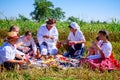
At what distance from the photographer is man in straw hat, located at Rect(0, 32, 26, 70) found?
8720 mm

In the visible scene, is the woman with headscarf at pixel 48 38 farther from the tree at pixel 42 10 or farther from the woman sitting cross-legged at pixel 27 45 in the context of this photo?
the tree at pixel 42 10

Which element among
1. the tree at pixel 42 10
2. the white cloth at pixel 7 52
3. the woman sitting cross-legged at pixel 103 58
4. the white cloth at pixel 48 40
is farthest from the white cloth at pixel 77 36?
the tree at pixel 42 10

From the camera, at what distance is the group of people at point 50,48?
348 inches

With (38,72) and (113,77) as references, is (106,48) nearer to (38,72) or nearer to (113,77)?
(113,77)

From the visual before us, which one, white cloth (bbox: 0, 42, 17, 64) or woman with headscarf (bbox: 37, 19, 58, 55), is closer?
white cloth (bbox: 0, 42, 17, 64)

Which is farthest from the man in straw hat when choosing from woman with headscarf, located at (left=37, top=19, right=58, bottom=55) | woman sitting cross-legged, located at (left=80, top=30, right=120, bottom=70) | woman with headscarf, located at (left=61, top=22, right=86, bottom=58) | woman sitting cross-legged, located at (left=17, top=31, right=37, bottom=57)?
woman with headscarf, located at (left=61, top=22, right=86, bottom=58)

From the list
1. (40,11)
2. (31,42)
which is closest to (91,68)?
(31,42)

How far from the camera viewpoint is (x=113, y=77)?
834cm

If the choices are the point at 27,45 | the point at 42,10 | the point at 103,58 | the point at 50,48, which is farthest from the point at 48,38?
the point at 42,10

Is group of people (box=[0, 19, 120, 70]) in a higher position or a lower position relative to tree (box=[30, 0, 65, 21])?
lower

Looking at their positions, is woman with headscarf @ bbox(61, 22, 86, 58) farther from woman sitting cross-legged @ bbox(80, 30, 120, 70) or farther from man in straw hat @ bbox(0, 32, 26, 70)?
man in straw hat @ bbox(0, 32, 26, 70)

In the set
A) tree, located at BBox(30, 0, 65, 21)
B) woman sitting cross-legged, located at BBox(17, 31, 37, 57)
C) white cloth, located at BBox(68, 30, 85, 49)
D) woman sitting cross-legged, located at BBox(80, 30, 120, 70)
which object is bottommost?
woman sitting cross-legged, located at BBox(80, 30, 120, 70)

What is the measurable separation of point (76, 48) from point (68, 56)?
43 centimetres

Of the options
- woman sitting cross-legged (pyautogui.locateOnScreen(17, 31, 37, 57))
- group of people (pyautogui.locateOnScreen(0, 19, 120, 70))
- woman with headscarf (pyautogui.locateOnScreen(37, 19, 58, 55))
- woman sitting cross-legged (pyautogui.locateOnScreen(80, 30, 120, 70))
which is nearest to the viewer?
group of people (pyautogui.locateOnScreen(0, 19, 120, 70))
